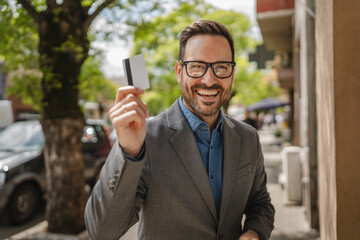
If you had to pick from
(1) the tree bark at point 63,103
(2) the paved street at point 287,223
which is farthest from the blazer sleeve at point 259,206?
(1) the tree bark at point 63,103

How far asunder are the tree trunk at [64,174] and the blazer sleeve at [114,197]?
3.85 m

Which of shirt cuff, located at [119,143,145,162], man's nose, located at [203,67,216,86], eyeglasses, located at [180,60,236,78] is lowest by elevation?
shirt cuff, located at [119,143,145,162]

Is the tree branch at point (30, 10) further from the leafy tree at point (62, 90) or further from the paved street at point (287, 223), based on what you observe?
the paved street at point (287, 223)

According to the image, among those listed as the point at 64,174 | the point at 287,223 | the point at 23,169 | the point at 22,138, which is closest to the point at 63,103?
the point at 64,174

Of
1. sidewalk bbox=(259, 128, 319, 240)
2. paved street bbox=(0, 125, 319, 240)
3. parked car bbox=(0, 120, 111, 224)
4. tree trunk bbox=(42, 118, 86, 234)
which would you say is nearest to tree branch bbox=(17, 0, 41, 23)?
tree trunk bbox=(42, 118, 86, 234)

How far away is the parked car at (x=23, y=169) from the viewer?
249 inches

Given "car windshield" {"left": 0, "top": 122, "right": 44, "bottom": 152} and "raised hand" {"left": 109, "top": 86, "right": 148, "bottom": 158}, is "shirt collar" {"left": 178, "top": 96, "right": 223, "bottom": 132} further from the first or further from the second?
"car windshield" {"left": 0, "top": 122, "right": 44, "bottom": 152}

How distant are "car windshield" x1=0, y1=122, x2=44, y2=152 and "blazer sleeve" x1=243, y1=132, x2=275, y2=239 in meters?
6.30

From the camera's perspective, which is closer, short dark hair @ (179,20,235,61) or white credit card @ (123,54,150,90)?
white credit card @ (123,54,150,90)

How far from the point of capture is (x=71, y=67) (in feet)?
17.0

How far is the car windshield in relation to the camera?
290 inches

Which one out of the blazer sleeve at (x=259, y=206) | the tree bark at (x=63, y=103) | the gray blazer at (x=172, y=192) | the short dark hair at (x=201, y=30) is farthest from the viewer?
the tree bark at (x=63, y=103)

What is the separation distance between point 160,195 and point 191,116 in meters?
0.48

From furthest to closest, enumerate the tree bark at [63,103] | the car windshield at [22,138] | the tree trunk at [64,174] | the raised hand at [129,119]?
1. the car windshield at [22,138]
2. the tree trunk at [64,174]
3. the tree bark at [63,103]
4. the raised hand at [129,119]
